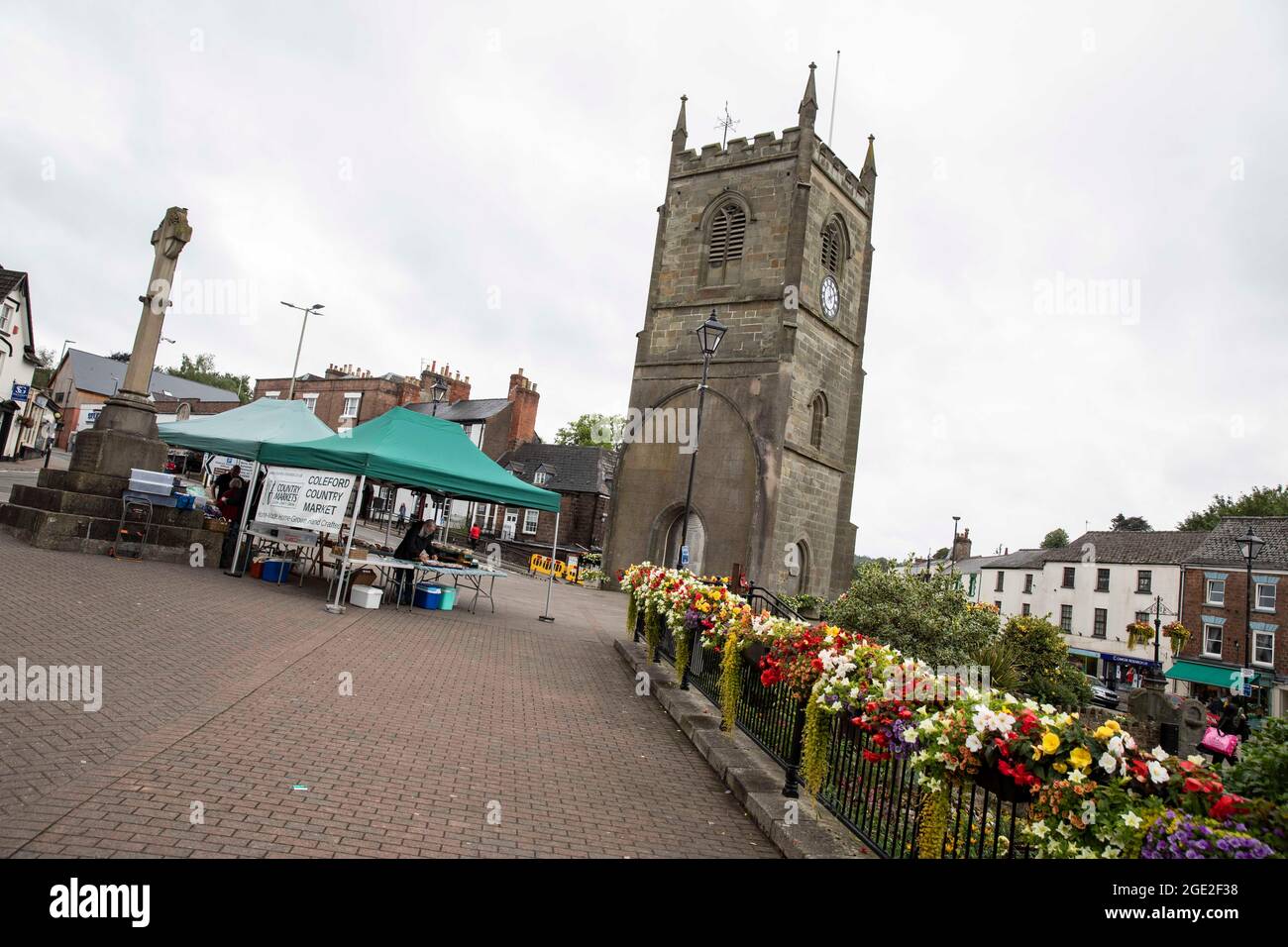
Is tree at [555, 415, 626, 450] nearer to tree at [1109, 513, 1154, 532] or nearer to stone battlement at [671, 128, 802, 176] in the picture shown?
stone battlement at [671, 128, 802, 176]

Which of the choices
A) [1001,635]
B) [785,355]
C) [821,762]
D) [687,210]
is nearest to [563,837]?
[821,762]

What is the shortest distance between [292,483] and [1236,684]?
37737 mm

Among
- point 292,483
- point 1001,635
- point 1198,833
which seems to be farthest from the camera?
point 1001,635

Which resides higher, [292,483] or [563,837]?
[292,483]

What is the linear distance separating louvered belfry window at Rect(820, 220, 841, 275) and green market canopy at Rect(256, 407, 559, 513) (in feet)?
50.1

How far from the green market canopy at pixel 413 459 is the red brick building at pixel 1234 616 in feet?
113

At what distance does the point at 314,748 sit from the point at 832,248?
78.7 feet

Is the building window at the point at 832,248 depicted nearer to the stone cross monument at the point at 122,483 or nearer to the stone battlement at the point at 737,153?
the stone battlement at the point at 737,153

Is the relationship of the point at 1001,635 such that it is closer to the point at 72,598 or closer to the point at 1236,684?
the point at 72,598

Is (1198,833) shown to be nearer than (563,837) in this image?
Yes

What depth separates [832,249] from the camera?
82.8 feet

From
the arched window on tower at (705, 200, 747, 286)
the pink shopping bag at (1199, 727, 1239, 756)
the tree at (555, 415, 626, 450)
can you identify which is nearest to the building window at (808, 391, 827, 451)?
the arched window on tower at (705, 200, 747, 286)
